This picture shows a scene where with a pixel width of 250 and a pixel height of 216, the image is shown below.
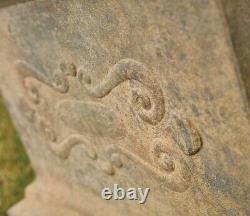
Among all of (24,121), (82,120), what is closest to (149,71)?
(82,120)

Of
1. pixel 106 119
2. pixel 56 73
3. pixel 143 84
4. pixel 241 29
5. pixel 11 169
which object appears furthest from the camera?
pixel 11 169

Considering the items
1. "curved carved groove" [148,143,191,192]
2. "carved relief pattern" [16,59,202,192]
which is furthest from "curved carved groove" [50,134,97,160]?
"curved carved groove" [148,143,191,192]

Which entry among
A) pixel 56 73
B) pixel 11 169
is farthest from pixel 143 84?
pixel 11 169

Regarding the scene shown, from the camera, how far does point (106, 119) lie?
2039 millimetres

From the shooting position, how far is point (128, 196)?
221cm

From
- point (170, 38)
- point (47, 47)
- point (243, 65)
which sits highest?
point (47, 47)

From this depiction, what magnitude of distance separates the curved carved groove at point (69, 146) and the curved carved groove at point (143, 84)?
51cm

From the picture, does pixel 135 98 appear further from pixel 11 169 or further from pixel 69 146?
pixel 11 169

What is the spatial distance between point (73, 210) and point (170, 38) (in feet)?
4.72

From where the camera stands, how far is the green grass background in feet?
11.1

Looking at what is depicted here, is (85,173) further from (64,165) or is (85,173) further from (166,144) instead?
(166,144)

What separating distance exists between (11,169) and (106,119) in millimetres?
1846

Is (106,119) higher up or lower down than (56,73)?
lower down

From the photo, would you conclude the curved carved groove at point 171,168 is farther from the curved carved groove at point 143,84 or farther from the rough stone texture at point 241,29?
the rough stone texture at point 241,29
